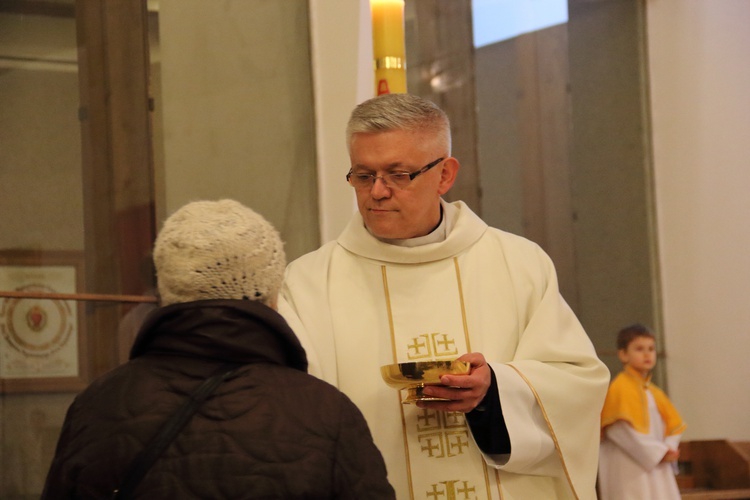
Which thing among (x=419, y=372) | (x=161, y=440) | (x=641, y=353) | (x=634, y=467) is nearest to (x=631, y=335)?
(x=641, y=353)

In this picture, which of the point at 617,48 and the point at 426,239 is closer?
the point at 426,239

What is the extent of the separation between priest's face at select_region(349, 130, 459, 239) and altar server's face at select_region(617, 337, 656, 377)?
316cm

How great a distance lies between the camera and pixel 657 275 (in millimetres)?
8594

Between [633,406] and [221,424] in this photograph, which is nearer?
[221,424]

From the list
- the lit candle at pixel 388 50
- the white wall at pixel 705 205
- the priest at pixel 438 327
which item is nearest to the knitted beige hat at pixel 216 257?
the priest at pixel 438 327

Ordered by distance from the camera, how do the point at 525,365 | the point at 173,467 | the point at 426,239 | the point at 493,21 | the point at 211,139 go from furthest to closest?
the point at 493,21 < the point at 211,139 < the point at 426,239 < the point at 525,365 < the point at 173,467

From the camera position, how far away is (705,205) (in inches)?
332

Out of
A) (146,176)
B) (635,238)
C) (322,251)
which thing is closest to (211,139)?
(146,176)

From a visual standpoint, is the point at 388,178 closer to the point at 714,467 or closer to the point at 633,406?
the point at 633,406

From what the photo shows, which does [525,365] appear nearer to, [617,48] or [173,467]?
[173,467]

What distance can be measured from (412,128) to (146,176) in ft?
7.20

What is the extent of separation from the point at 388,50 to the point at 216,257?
1.68m

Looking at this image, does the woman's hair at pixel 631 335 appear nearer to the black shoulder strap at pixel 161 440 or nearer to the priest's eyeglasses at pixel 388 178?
the priest's eyeglasses at pixel 388 178

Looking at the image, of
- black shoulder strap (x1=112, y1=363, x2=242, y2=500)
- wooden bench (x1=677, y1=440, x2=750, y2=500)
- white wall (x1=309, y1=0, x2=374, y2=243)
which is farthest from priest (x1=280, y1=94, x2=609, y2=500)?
wooden bench (x1=677, y1=440, x2=750, y2=500)
